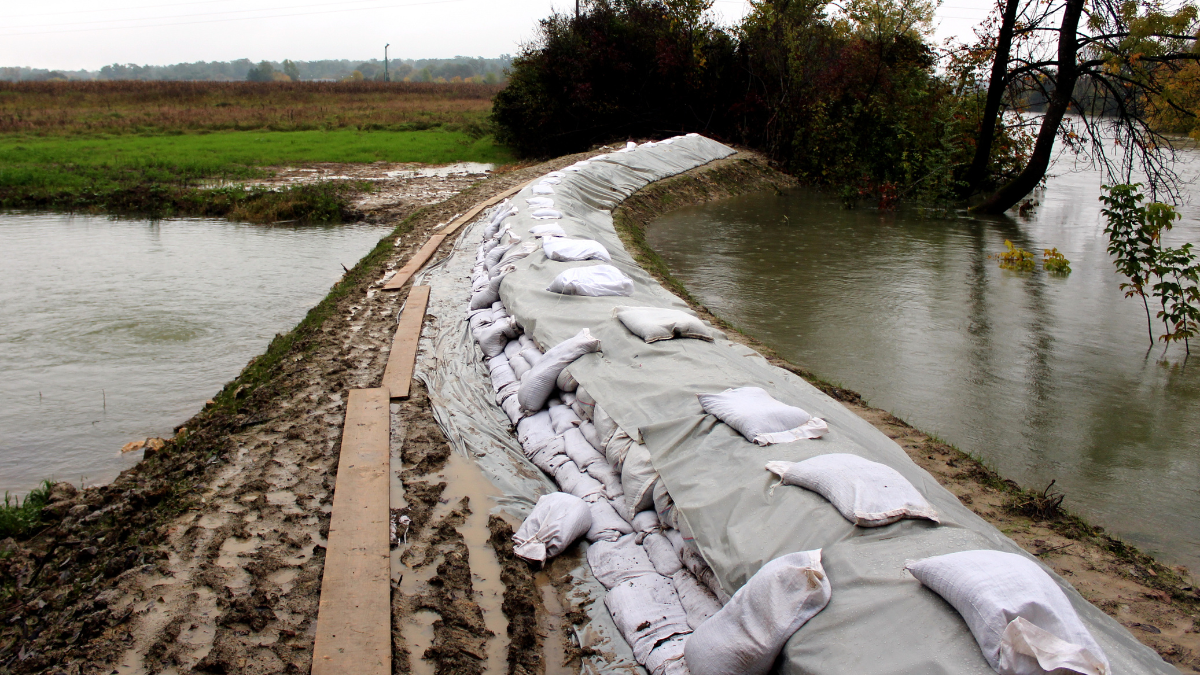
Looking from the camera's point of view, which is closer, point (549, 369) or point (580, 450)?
point (580, 450)

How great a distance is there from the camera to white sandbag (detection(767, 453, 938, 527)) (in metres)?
2.08

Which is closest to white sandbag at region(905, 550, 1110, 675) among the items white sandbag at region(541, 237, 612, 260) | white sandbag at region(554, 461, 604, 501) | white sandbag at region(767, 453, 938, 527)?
white sandbag at region(767, 453, 938, 527)

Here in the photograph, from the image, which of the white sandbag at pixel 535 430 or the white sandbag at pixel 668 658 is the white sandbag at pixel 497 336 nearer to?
the white sandbag at pixel 535 430

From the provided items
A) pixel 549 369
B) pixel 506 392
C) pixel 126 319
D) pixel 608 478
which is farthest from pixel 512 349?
pixel 126 319

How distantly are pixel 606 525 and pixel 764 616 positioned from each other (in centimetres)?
105

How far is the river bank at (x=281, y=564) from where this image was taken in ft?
7.43

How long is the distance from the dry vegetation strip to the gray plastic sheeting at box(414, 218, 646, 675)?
16951 millimetres

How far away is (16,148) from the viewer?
637 inches

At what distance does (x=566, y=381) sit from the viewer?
12.2 feet

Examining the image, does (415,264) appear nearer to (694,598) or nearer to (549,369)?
(549,369)

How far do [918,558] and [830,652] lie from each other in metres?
0.36

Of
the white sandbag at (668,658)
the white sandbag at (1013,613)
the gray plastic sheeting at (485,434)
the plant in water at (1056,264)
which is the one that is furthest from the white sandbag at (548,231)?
the plant in water at (1056,264)

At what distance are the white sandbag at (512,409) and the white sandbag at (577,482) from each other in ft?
1.93

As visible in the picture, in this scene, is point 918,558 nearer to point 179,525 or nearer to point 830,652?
point 830,652
